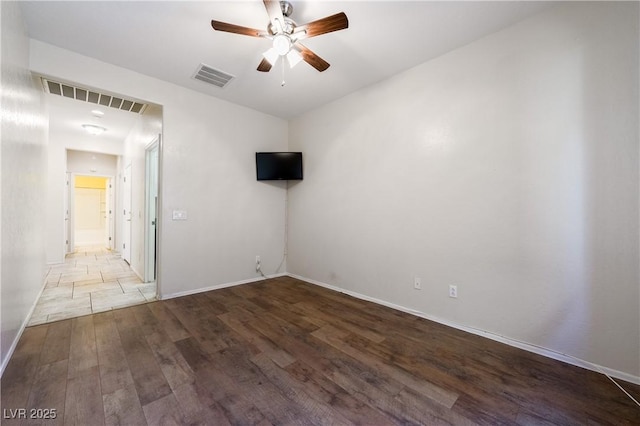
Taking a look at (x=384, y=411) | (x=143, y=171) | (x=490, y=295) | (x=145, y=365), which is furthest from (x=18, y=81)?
(x=490, y=295)

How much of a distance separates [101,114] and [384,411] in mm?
5745

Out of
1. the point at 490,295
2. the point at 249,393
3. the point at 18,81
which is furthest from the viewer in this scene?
the point at 490,295

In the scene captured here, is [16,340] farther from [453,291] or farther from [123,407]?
[453,291]

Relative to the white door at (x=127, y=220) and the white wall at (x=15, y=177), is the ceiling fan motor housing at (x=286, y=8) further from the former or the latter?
the white door at (x=127, y=220)

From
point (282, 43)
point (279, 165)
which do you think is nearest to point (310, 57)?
point (282, 43)

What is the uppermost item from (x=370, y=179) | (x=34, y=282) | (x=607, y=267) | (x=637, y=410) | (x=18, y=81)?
(x=18, y=81)

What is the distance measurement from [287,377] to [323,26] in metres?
2.53

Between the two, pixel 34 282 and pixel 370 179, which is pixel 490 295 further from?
pixel 34 282

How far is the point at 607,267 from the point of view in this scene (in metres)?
1.72

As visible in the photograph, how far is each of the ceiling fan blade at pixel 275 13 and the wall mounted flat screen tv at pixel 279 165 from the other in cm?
218

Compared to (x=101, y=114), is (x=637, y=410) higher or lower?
lower

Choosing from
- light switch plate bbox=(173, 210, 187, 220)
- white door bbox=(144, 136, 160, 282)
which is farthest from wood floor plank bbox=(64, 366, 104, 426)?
white door bbox=(144, 136, 160, 282)

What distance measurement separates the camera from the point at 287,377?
1653 mm

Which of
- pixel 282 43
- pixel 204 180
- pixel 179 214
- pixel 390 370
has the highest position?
pixel 282 43
